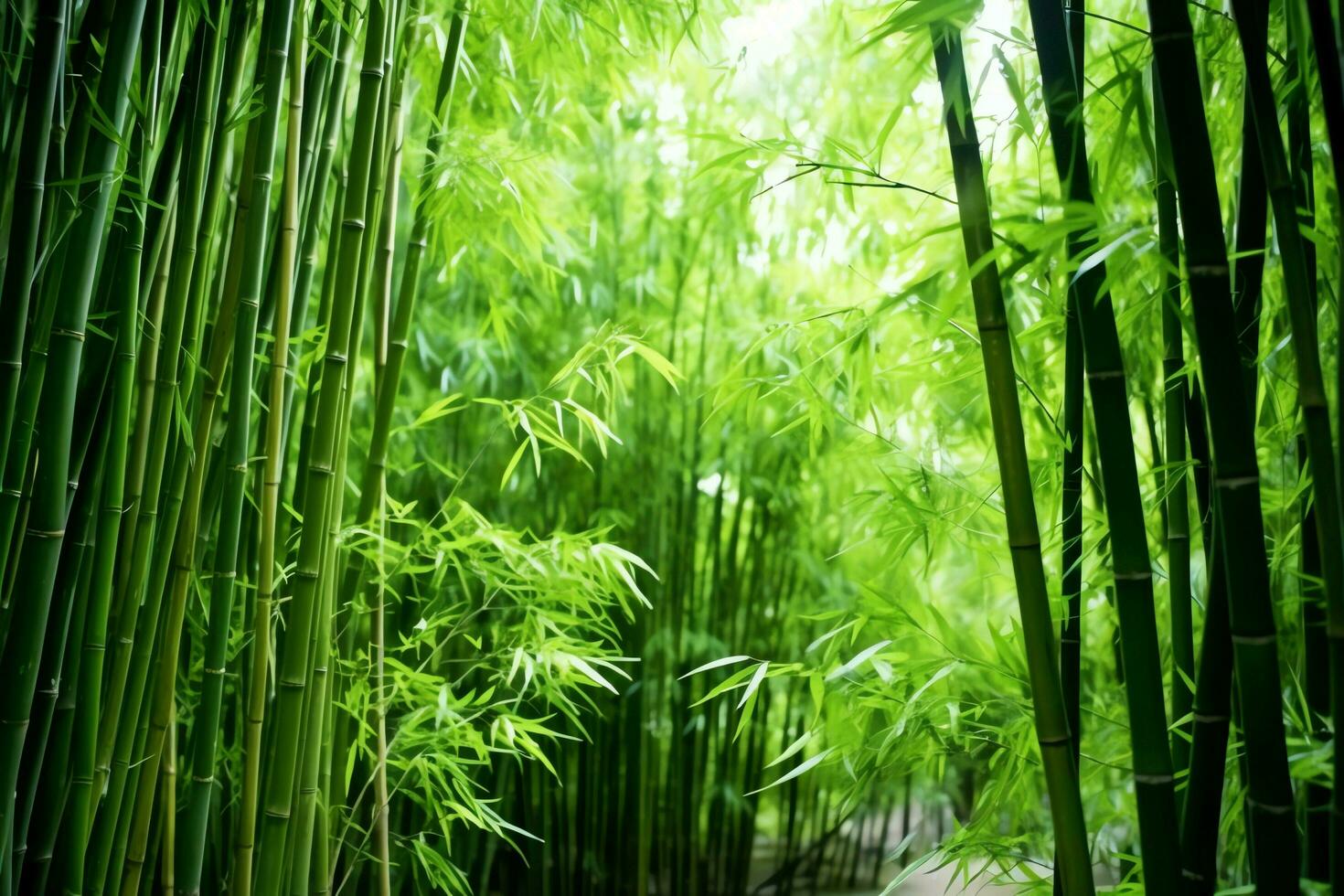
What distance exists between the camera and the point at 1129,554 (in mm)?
774

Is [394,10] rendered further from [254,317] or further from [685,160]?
[685,160]

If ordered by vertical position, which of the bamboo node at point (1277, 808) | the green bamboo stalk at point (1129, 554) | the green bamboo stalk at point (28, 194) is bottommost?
the bamboo node at point (1277, 808)

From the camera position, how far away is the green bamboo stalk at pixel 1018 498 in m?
0.79

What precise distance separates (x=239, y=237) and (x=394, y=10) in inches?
15.3

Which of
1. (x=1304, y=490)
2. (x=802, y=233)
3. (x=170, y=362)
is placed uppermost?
(x=802, y=233)

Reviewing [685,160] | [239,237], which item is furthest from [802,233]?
[239,237]

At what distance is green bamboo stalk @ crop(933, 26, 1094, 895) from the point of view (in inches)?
31.2

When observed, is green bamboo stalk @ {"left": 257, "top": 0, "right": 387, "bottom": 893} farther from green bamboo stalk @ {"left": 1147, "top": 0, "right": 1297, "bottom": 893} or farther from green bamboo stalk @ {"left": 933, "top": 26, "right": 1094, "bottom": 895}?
green bamboo stalk @ {"left": 1147, "top": 0, "right": 1297, "bottom": 893}

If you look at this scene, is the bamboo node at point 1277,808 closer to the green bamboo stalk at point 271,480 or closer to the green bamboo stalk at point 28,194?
the green bamboo stalk at point 271,480

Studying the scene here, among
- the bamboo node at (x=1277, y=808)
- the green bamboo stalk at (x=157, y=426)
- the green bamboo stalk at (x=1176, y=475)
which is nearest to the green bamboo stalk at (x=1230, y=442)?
the bamboo node at (x=1277, y=808)

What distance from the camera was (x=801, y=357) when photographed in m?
2.10

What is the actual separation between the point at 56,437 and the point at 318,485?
0.29 meters

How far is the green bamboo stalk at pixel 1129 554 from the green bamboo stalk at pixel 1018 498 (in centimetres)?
5

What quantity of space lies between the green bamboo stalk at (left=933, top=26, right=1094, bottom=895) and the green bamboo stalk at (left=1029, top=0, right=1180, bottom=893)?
5 cm
